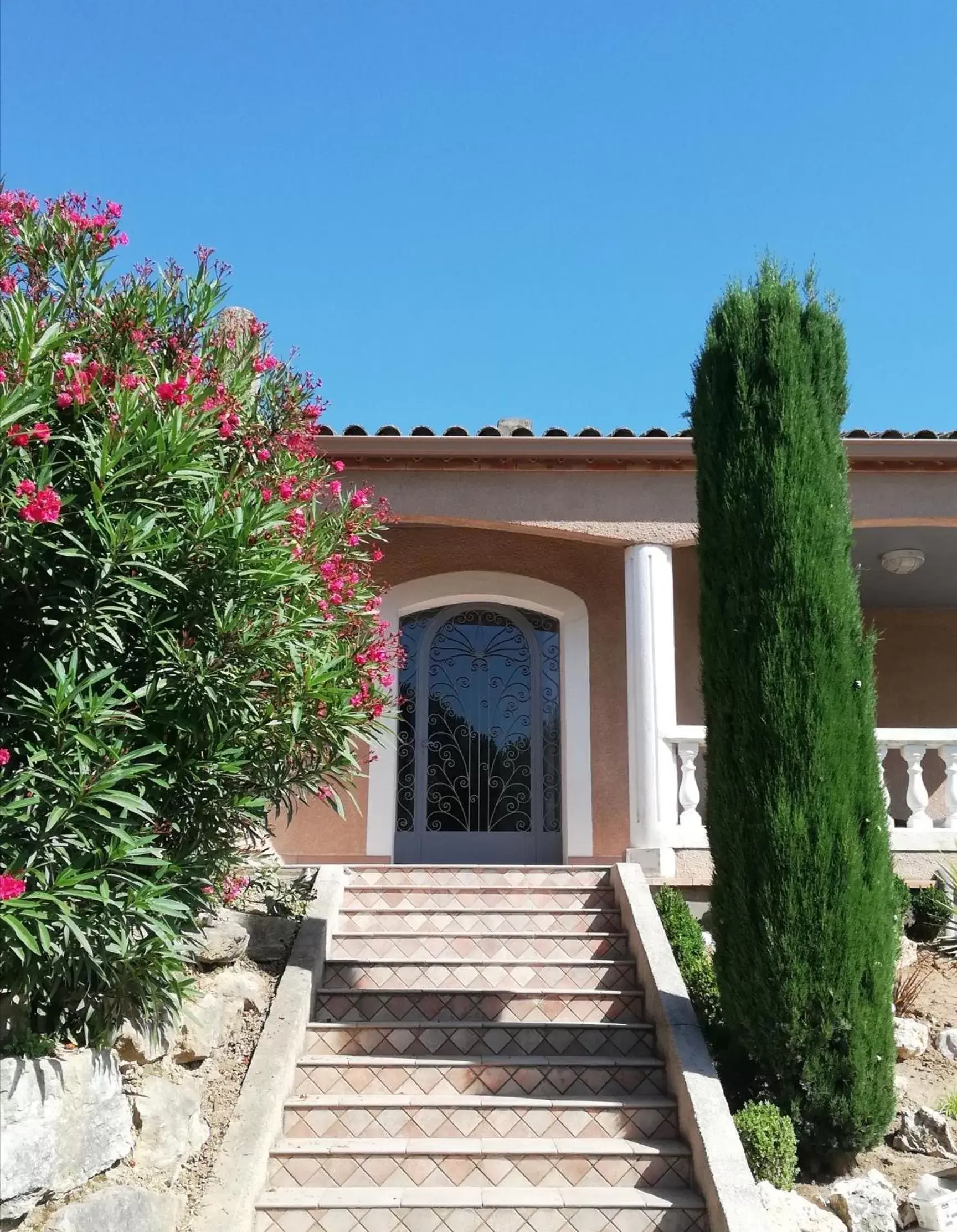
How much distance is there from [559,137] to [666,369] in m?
2.91

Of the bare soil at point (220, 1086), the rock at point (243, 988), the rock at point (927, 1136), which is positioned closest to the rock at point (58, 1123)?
→ the bare soil at point (220, 1086)

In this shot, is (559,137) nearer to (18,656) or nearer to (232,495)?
(232,495)

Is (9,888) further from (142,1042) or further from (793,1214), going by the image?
(793,1214)

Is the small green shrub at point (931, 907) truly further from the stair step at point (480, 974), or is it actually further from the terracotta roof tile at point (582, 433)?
the terracotta roof tile at point (582, 433)

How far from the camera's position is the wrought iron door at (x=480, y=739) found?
31.9ft

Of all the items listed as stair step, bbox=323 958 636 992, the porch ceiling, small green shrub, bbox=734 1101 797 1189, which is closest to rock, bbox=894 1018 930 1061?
small green shrub, bbox=734 1101 797 1189

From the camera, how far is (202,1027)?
531 centimetres

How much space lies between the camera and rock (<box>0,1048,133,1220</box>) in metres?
3.66

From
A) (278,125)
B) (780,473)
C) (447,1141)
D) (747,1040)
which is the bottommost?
(447,1141)

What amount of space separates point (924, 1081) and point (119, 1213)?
4.66 metres

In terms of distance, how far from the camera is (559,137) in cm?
927

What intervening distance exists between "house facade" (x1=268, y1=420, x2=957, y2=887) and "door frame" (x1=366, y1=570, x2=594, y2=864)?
18 mm

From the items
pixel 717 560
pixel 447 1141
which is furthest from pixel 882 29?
pixel 447 1141

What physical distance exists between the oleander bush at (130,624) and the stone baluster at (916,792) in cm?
490
